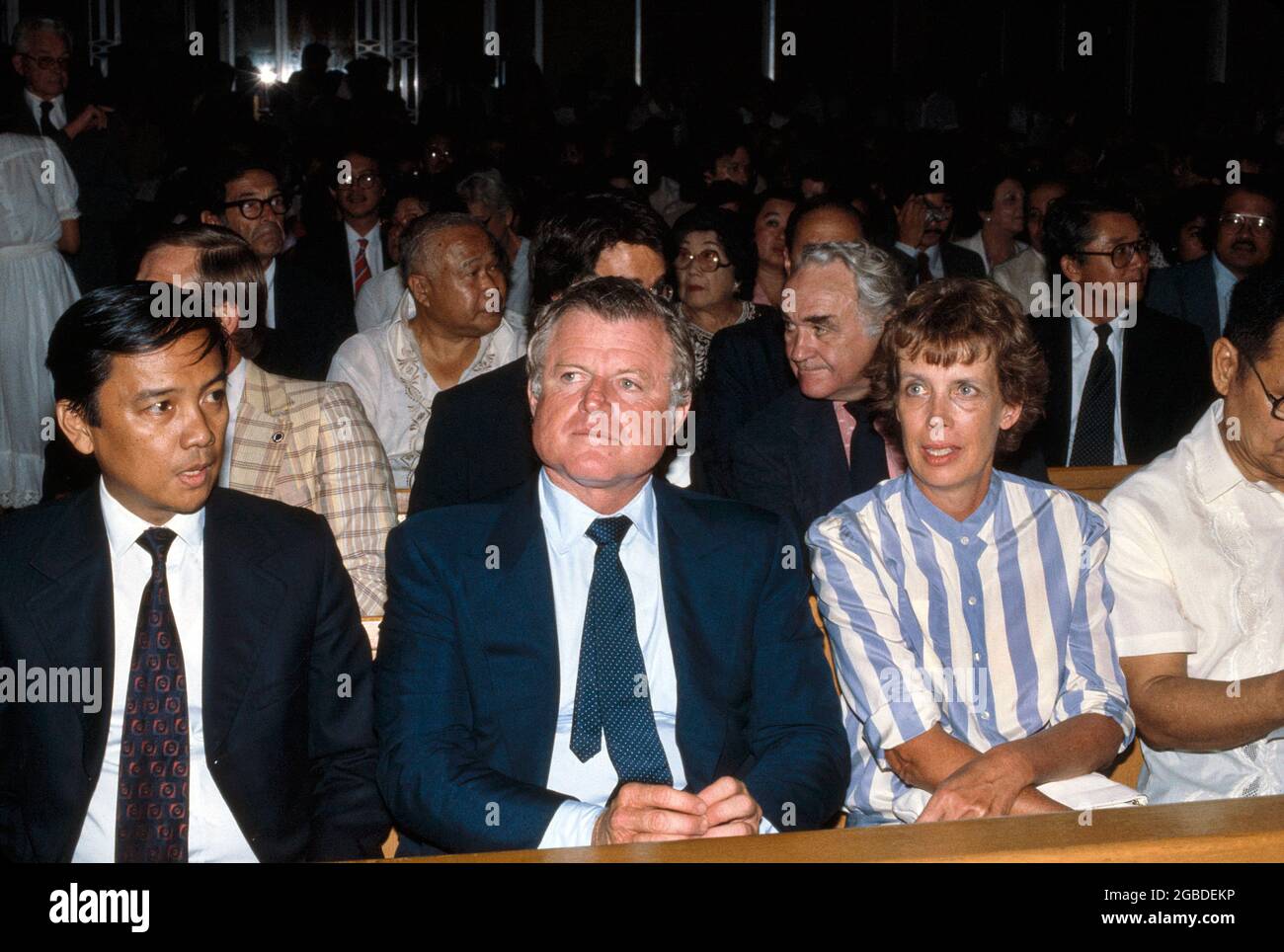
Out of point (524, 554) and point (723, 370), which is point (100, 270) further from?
point (524, 554)

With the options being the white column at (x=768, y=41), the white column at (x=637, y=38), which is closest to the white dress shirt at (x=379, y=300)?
the white column at (x=637, y=38)

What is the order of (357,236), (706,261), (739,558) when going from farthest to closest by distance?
1. (357,236)
2. (706,261)
3. (739,558)

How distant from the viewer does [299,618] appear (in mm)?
2242

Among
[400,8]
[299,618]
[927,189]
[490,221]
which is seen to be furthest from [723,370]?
[400,8]

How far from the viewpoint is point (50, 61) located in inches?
260

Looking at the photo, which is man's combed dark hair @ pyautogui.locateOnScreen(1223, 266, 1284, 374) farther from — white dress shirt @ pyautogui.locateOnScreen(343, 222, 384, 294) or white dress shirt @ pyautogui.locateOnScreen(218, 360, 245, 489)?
white dress shirt @ pyautogui.locateOnScreen(343, 222, 384, 294)

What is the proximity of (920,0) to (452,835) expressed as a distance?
1551cm

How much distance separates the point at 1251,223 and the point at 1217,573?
4.09 m

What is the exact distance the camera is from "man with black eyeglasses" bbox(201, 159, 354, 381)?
16.4 ft

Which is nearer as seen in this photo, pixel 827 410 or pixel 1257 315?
pixel 1257 315

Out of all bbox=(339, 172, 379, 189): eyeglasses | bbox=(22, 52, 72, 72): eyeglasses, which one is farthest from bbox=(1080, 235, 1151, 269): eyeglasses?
bbox=(22, 52, 72, 72): eyeglasses

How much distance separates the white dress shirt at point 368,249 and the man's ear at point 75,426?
495 centimetres

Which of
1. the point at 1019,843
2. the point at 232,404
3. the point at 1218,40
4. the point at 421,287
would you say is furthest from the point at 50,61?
the point at 1218,40

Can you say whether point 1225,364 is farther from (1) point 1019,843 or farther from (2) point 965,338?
(1) point 1019,843
